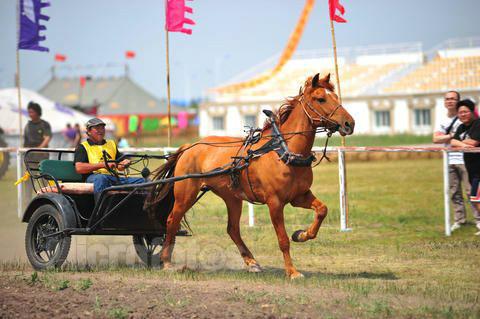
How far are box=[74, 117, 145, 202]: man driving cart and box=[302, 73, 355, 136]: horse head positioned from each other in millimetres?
2669

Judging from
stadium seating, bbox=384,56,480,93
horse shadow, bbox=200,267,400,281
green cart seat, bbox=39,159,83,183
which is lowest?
horse shadow, bbox=200,267,400,281

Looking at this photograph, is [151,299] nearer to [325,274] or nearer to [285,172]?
[285,172]

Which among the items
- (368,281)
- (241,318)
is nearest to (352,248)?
(368,281)

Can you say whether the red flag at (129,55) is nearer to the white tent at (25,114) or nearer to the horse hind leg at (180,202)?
the white tent at (25,114)

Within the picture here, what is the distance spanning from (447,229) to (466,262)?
2.46 metres

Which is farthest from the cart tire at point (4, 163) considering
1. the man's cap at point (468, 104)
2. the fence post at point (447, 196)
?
the man's cap at point (468, 104)

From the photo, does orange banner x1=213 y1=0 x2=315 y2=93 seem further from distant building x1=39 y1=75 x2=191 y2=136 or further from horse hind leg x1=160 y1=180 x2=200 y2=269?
horse hind leg x1=160 y1=180 x2=200 y2=269

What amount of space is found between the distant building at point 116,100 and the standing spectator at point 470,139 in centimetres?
5178

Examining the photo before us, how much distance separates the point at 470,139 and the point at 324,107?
11.9 feet

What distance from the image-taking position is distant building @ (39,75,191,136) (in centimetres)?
6619

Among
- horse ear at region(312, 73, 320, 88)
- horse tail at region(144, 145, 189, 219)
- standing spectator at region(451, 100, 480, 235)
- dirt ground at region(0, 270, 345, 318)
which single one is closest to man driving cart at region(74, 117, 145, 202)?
horse tail at region(144, 145, 189, 219)

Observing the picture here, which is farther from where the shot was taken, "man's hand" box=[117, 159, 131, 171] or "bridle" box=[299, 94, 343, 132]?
"man's hand" box=[117, 159, 131, 171]

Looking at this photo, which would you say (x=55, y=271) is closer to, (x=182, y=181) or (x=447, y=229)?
(x=182, y=181)

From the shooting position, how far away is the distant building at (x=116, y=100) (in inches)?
2606
